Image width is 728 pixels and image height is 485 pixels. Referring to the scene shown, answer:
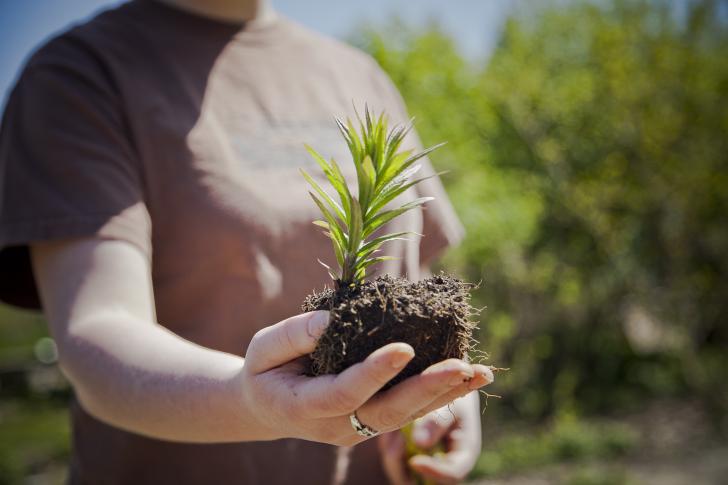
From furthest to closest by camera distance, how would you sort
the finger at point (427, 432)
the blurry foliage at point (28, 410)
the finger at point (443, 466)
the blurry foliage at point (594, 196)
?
the blurry foliage at point (28, 410)
the blurry foliage at point (594, 196)
the finger at point (427, 432)
the finger at point (443, 466)

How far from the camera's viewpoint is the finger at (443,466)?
2430 millimetres

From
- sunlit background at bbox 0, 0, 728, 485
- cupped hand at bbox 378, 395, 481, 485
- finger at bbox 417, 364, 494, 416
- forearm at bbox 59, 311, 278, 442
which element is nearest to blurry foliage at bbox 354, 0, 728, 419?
sunlit background at bbox 0, 0, 728, 485

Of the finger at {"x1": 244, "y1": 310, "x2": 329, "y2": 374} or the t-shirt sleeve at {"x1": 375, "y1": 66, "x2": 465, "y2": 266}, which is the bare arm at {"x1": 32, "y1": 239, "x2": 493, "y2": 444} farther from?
the t-shirt sleeve at {"x1": 375, "y1": 66, "x2": 465, "y2": 266}

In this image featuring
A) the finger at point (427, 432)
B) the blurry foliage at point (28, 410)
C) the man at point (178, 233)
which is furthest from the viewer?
the blurry foliage at point (28, 410)

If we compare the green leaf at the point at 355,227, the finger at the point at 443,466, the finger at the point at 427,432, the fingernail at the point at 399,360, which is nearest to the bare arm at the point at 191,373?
the fingernail at the point at 399,360

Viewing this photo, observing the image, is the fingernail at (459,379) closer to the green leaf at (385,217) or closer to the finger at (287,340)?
the finger at (287,340)

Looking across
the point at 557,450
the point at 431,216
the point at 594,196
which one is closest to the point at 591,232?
the point at 594,196

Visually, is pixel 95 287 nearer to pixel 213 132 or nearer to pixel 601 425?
pixel 213 132

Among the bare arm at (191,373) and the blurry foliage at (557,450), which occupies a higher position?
the bare arm at (191,373)

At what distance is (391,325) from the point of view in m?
1.53

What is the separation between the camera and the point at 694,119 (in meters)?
11.6

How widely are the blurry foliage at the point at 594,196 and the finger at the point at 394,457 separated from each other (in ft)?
23.3

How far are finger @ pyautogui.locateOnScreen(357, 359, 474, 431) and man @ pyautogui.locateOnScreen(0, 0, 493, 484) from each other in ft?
0.25

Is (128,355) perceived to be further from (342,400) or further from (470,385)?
(470,385)
